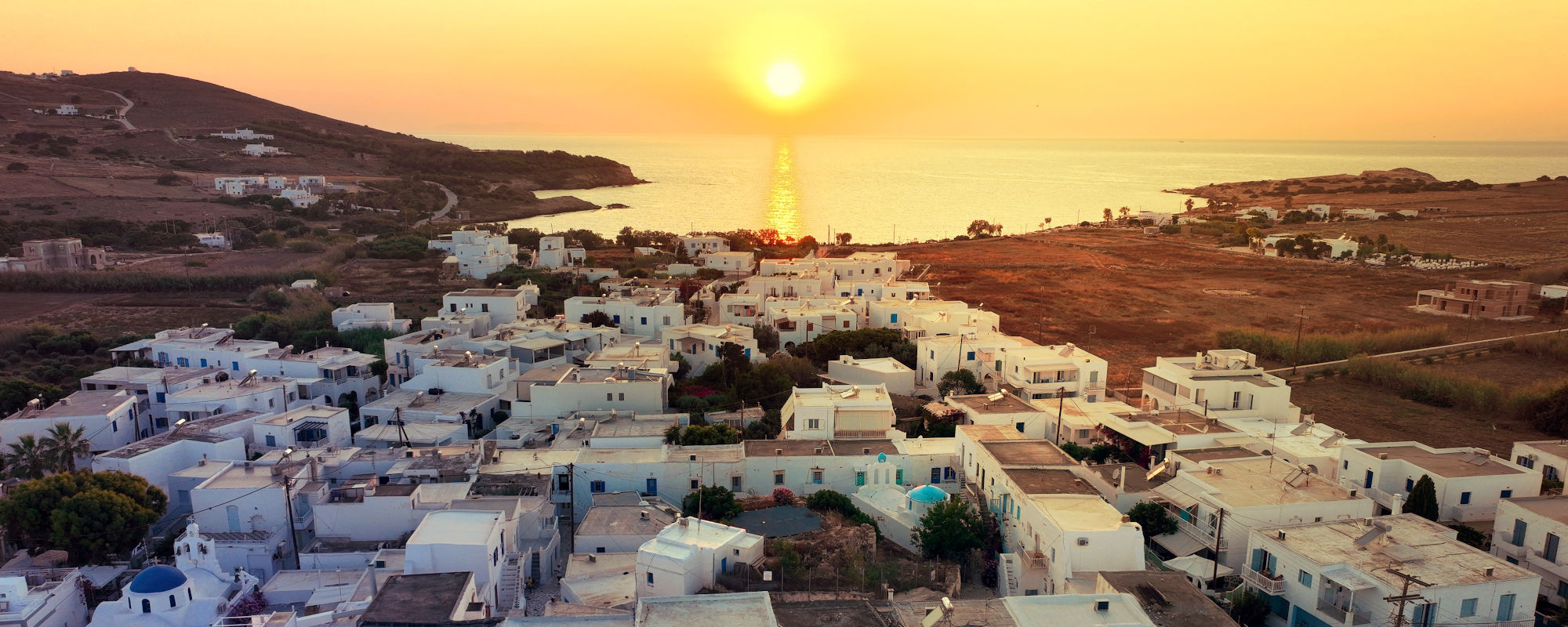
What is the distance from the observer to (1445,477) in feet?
56.1

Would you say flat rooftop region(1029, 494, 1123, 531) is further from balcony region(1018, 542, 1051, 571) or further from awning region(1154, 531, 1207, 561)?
awning region(1154, 531, 1207, 561)

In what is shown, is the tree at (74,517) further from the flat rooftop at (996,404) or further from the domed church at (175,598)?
the flat rooftop at (996,404)

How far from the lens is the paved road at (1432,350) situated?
32156 mm

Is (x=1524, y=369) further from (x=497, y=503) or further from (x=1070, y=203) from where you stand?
(x=1070, y=203)

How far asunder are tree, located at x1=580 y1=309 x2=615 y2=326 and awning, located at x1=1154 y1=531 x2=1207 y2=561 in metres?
22.7

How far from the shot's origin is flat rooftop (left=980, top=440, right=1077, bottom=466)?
57.0 ft

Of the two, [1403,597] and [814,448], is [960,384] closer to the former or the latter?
[814,448]

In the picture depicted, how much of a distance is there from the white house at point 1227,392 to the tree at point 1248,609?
1028cm

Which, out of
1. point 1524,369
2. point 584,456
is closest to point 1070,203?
point 1524,369

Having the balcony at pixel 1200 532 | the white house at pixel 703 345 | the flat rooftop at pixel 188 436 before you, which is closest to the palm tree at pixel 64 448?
the flat rooftop at pixel 188 436

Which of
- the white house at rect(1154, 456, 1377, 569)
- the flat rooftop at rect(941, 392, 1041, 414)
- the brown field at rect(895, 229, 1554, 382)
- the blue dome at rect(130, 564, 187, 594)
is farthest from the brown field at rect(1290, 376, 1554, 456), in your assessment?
the blue dome at rect(130, 564, 187, 594)

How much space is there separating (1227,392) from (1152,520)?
29.9ft

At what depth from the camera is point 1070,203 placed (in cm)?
12300

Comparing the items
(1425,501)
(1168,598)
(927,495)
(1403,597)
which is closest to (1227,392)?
(1425,501)
